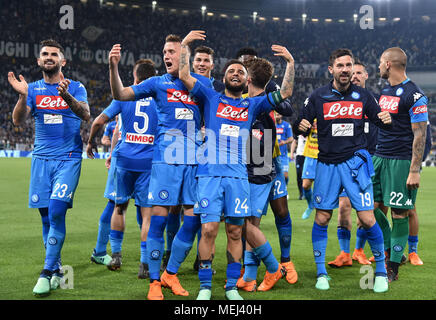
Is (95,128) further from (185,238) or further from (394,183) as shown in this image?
(394,183)

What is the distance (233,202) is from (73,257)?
282cm

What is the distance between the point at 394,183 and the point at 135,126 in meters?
2.99

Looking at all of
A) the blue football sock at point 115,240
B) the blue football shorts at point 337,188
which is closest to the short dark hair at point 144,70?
the blue football sock at point 115,240

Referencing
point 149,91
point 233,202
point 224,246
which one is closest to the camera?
point 233,202

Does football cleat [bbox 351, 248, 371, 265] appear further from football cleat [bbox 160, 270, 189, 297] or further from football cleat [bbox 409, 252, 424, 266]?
football cleat [bbox 160, 270, 189, 297]

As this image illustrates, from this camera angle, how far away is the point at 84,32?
39.9 meters

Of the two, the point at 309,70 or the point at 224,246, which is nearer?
the point at 224,246

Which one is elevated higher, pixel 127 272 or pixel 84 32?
pixel 84 32

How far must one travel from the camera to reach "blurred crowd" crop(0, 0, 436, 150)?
38.0 m

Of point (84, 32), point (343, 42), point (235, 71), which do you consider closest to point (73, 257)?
point (235, 71)

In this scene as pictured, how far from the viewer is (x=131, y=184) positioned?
5879 millimetres

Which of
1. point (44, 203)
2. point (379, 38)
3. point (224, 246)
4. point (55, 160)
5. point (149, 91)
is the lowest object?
point (224, 246)
